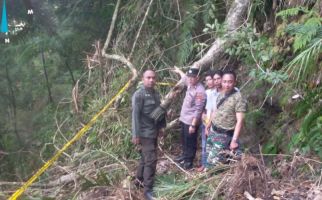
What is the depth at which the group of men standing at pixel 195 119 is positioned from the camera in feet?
20.5

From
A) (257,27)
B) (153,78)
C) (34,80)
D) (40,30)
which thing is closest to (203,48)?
(257,27)

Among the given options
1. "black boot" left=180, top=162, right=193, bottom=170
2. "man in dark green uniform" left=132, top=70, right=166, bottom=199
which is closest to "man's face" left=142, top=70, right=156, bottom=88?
"man in dark green uniform" left=132, top=70, right=166, bottom=199

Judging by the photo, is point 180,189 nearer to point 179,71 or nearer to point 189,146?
point 189,146

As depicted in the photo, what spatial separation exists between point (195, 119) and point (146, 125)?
929 mm

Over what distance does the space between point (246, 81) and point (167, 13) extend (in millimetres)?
2419

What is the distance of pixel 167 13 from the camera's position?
984 cm

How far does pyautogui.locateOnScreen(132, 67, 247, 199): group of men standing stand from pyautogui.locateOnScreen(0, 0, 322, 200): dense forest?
25cm

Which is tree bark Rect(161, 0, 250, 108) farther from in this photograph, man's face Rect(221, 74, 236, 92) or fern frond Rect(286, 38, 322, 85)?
fern frond Rect(286, 38, 322, 85)

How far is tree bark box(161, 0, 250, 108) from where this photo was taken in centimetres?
827

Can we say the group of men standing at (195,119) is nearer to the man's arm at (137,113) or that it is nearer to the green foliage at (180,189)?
the man's arm at (137,113)

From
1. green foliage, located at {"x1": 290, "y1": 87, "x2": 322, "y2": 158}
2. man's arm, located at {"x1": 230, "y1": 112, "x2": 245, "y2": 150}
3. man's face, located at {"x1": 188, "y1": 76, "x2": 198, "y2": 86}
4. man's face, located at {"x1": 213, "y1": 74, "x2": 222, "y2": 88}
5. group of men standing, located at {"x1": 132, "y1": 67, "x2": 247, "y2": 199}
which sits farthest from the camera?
man's face, located at {"x1": 188, "y1": 76, "x2": 198, "y2": 86}

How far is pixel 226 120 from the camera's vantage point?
6328 millimetres

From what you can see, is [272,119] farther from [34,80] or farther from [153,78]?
[34,80]

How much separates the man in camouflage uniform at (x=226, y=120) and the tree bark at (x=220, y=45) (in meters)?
1.91
